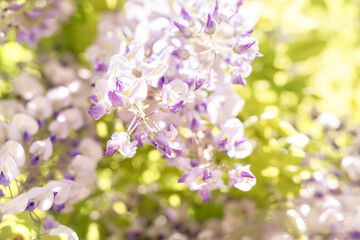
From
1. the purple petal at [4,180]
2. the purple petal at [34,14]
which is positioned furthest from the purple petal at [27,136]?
the purple petal at [34,14]

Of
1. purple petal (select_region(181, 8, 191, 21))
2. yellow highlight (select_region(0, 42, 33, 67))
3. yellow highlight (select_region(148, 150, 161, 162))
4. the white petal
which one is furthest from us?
yellow highlight (select_region(0, 42, 33, 67))

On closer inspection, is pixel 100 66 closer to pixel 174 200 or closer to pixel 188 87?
pixel 188 87

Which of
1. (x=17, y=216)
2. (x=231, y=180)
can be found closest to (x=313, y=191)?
(x=231, y=180)

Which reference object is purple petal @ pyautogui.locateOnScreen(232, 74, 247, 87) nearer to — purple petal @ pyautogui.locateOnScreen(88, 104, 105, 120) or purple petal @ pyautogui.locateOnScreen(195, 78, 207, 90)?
purple petal @ pyautogui.locateOnScreen(195, 78, 207, 90)

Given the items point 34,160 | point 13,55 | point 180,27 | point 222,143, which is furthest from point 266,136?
point 13,55

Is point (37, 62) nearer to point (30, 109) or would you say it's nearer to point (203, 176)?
point (30, 109)

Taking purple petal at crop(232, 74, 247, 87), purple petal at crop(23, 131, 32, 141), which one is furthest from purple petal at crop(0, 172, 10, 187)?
purple petal at crop(232, 74, 247, 87)
